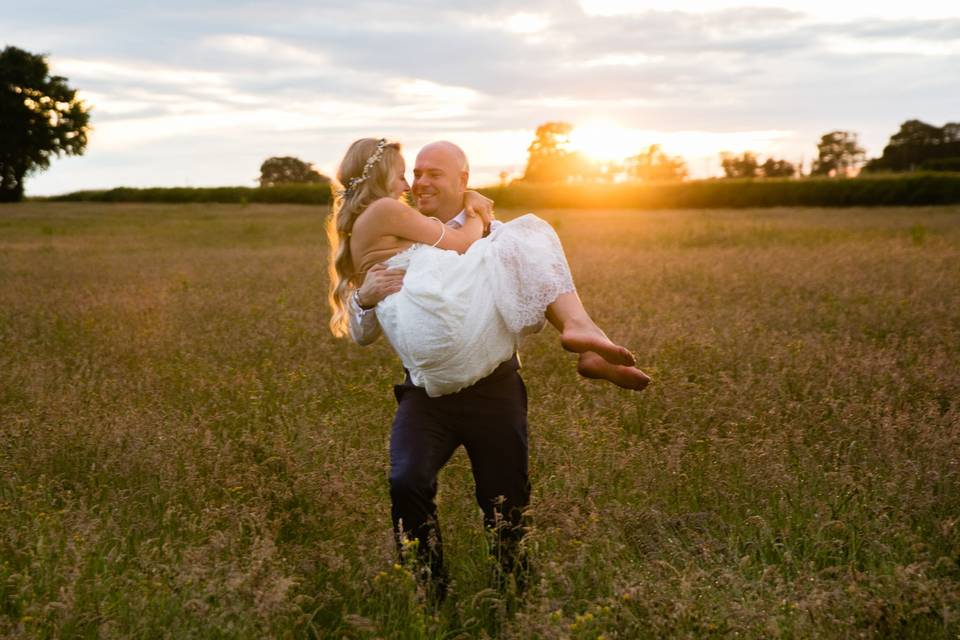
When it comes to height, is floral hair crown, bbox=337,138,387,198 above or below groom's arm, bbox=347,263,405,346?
above

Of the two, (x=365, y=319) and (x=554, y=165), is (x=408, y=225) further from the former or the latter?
(x=554, y=165)

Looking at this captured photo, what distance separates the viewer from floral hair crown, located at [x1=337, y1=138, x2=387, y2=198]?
357cm

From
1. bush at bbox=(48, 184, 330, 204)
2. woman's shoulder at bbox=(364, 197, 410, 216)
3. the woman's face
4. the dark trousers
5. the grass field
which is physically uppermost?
bush at bbox=(48, 184, 330, 204)

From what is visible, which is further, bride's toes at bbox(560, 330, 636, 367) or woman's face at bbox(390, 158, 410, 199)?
woman's face at bbox(390, 158, 410, 199)

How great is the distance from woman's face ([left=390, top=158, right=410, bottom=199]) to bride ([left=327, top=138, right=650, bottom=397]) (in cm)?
10

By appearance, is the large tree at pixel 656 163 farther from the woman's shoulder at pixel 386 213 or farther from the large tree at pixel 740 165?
the woman's shoulder at pixel 386 213

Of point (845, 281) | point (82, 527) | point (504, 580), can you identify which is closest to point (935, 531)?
point (504, 580)

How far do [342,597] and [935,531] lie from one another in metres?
2.44

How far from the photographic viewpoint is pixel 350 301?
12.2 feet

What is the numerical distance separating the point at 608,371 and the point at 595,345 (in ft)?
0.60

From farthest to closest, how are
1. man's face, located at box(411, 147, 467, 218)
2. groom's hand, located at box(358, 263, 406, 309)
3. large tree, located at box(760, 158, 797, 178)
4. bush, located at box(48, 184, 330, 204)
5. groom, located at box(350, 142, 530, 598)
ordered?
large tree, located at box(760, 158, 797, 178), bush, located at box(48, 184, 330, 204), man's face, located at box(411, 147, 467, 218), groom's hand, located at box(358, 263, 406, 309), groom, located at box(350, 142, 530, 598)

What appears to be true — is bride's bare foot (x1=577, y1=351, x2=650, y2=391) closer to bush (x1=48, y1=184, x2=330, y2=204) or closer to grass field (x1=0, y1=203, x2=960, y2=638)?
grass field (x1=0, y1=203, x2=960, y2=638)

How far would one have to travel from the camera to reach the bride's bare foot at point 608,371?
3.15 metres

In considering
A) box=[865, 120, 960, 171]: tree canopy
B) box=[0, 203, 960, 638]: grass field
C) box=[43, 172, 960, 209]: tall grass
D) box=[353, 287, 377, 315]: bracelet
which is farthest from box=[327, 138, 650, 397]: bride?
box=[865, 120, 960, 171]: tree canopy
